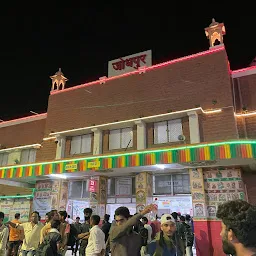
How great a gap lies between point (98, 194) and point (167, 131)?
484 centimetres

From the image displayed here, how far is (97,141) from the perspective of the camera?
1531cm

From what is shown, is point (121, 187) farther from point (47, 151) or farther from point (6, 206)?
point (6, 206)

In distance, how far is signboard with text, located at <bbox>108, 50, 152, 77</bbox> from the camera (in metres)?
16.2

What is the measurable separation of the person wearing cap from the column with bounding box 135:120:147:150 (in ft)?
33.2

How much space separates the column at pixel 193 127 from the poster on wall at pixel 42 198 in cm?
880

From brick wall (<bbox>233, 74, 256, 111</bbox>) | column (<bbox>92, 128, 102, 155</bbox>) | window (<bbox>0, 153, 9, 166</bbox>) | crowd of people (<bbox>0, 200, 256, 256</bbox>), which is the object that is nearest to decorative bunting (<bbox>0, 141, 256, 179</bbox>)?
column (<bbox>92, 128, 102, 155</bbox>)

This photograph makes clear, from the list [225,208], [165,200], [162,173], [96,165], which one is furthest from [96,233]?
[165,200]

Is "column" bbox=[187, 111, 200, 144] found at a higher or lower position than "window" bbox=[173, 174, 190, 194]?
higher

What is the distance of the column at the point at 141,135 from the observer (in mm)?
13977

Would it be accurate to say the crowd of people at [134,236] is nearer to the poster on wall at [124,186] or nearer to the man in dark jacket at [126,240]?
the man in dark jacket at [126,240]

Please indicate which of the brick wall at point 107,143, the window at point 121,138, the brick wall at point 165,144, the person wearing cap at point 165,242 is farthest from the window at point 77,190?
the person wearing cap at point 165,242

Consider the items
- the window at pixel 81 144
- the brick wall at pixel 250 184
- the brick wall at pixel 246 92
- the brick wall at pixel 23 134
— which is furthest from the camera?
the brick wall at pixel 23 134

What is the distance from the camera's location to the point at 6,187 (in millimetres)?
18688

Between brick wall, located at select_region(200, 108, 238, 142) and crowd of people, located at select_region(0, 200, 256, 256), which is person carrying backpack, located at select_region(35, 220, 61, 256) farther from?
brick wall, located at select_region(200, 108, 238, 142)
